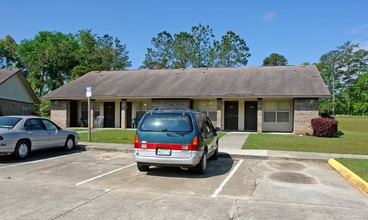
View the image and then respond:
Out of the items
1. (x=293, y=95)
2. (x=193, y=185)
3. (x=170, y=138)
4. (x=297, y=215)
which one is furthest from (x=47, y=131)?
(x=293, y=95)

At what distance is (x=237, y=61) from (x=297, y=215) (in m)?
50.1

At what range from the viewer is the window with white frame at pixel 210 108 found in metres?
22.0

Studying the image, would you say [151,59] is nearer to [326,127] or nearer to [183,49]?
[183,49]

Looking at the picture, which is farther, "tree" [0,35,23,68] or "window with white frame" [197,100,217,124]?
"tree" [0,35,23,68]

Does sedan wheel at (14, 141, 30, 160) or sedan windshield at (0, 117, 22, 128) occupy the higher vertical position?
sedan windshield at (0, 117, 22, 128)

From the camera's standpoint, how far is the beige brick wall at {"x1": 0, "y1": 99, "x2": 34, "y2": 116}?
26.6 m

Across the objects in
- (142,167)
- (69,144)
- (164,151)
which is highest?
(164,151)

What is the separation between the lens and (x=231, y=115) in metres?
21.9

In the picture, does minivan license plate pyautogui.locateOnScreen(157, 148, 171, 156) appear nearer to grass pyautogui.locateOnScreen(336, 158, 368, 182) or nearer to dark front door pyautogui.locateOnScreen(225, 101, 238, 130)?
grass pyautogui.locateOnScreen(336, 158, 368, 182)

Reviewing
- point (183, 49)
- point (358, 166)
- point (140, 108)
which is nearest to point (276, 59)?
point (183, 49)

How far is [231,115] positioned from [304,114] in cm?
545

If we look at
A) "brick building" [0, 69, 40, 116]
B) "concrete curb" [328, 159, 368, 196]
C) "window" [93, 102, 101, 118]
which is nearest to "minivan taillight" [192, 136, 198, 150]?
"concrete curb" [328, 159, 368, 196]

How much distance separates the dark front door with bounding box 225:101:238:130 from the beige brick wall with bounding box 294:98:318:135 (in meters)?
4.61

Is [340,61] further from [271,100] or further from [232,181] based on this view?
[232,181]
